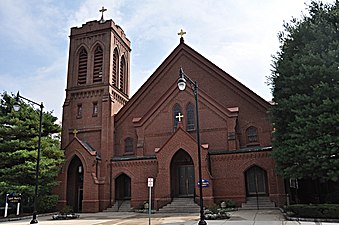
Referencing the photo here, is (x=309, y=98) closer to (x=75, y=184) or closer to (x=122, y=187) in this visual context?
A: (x=122, y=187)

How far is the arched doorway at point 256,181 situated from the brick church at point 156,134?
8 centimetres

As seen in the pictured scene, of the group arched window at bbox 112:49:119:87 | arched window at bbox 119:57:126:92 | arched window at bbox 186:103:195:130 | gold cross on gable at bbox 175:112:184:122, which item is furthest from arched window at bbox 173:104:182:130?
arched window at bbox 119:57:126:92

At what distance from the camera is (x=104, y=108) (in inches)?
1252

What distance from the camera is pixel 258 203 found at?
2534cm

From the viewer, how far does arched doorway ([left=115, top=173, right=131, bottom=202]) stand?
30.0 meters

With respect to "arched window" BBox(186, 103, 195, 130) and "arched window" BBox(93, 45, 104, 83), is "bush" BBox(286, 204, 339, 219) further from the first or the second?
"arched window" BBox(93, 45, 104, 83)

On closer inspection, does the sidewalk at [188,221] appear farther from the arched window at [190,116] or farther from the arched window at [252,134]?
the arched window at [190,116]

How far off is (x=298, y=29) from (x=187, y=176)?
14.6 metres

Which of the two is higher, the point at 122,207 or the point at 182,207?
the point at 182,207

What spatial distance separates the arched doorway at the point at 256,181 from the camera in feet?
86.9

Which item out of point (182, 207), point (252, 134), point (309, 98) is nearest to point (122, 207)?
point (182, 207)

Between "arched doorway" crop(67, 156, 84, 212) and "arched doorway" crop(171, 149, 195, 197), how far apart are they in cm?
869

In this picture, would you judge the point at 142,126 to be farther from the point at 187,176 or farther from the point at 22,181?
the point at 22,181

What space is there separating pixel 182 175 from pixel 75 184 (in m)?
10.1
